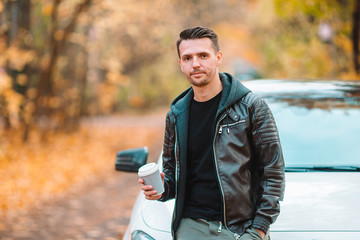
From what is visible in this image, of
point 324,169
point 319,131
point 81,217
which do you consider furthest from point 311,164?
point 81,217

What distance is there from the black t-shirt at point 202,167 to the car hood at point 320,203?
41 cm

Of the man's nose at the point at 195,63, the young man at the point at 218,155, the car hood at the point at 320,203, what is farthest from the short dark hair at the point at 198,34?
the car hood at the point at 320,203

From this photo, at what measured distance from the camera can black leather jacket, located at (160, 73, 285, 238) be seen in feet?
7.50

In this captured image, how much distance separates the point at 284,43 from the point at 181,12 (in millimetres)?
4075

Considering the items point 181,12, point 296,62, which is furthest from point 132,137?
point 296,62

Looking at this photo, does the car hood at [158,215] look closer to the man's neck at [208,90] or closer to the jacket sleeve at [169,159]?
the jacket sleeve at [169,159]

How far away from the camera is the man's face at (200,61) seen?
2.43 metres

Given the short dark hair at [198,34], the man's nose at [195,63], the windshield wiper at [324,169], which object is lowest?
the windshield wiper at [324,169]

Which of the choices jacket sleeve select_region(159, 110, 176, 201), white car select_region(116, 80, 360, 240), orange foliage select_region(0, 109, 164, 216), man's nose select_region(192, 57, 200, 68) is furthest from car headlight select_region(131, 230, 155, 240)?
orange foliage select_region(0, 109, 164, 216)

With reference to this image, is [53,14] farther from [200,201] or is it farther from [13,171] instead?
[200,201]

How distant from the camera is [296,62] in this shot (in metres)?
17.4

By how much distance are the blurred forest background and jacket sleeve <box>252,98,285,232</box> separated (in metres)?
5.74

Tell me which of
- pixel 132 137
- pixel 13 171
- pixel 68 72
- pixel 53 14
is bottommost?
pixel 132 137

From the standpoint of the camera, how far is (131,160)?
3.46 m
